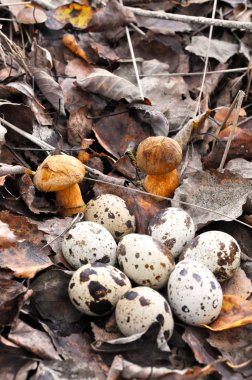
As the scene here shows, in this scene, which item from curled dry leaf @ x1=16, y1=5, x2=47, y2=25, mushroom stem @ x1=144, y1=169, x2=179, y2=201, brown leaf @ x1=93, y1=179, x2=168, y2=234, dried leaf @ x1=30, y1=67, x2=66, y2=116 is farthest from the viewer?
curled dry leaf @ x1=16, y1=5, x2=47, y2=25

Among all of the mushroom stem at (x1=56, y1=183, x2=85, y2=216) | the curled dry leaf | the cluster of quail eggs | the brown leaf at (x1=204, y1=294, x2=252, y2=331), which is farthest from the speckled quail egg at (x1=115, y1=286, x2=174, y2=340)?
the curled dry leaf

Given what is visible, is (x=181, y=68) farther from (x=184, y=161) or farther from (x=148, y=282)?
(x=148, y=282)

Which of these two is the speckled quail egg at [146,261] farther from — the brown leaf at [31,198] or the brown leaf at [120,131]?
the brown leaf at [120,131]

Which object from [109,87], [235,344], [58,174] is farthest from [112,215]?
[109,87]

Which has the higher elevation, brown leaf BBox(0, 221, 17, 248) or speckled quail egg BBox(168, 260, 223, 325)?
brown leaf BBox(0, 221, 17, 248)

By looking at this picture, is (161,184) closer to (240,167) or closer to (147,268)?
(240,167)

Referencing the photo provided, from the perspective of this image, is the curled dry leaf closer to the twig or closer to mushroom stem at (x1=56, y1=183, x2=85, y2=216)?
the twig

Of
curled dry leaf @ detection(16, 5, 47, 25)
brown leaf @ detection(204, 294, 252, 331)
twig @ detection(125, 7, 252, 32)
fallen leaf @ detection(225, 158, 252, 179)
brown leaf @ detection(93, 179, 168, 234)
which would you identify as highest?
curled dry leaf @ detection(16, 5, 47, 25)
